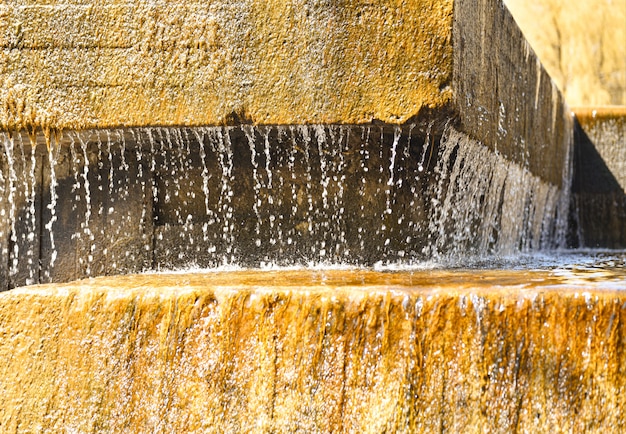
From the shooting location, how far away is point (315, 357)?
2.47 m

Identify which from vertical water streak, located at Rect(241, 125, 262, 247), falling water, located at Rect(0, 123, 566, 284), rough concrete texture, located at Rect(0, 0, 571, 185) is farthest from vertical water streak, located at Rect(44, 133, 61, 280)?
vertical water streak, located at Rect(241, 125, 262, 247)

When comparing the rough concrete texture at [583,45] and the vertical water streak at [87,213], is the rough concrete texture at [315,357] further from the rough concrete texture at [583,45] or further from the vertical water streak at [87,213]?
the rough concrete texture at [583,45]

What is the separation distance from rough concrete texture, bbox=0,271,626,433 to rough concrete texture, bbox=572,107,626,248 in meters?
4.56

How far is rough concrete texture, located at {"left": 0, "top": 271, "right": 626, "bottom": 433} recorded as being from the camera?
7.47 feet

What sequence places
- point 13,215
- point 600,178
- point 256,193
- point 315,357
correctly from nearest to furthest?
point 315,357 < point 256,193 < point 13,215 < point 600,178

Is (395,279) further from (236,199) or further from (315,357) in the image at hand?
(236,199)

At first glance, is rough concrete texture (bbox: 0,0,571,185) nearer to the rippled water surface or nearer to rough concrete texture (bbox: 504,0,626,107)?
the rippled water surface

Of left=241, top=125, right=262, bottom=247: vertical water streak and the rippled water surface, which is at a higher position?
left=241, top=125, right=262, bottom=247: vertical water streak

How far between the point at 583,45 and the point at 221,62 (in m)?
9.91

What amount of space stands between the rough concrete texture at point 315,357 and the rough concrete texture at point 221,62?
0.95 meters

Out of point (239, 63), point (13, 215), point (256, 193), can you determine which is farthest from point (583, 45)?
point (13, 215)

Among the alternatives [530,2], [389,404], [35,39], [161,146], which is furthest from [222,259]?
[530,2]

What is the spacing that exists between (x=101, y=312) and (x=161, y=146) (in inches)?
57.2

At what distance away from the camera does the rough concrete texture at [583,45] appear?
39.4ft
